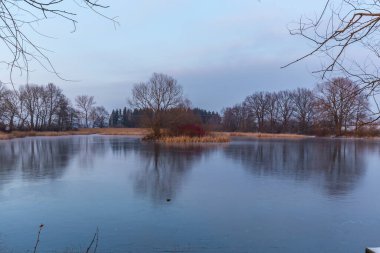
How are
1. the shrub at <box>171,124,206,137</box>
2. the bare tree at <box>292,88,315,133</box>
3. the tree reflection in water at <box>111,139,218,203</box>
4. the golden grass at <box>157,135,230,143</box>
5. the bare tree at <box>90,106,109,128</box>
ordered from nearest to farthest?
Result: the tree reflection in water at <box>111,139,218,203</box>, the golden grass at <box>157,135,230,143</box>, the shrub at <box>171,124,206,137</box>, the bare tree at <box>292,88,315,133</box>, the bare tree at <box>90,106,109,128</box>

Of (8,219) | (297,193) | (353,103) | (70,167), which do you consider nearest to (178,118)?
(70,167)

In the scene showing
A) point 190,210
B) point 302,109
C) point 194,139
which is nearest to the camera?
point 190,210

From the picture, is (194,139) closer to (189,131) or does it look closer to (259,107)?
(189,131)

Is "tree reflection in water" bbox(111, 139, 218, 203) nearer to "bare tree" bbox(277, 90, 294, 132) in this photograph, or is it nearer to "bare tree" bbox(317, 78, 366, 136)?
"bare tree" bbox(317, 78, 366, 136)

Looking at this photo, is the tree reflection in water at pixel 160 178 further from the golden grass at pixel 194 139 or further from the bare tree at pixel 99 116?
the bare tree at pixel 99 116

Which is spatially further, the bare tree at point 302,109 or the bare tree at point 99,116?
the bare tree at point 99,116

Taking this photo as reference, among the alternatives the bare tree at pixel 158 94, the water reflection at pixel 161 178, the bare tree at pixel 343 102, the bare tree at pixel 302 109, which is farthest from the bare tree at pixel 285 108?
the bare tree at pixel 343 102

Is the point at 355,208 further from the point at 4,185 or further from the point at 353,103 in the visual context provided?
the point at 4,185

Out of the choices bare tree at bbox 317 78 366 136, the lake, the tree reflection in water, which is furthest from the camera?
the tree reflection in water

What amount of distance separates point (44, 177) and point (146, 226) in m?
5.07

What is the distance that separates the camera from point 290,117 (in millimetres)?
50156

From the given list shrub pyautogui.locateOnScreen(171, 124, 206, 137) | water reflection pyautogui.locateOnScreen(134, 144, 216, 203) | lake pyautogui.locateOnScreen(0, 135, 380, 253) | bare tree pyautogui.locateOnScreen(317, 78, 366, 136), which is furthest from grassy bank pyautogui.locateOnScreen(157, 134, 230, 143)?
bare tree pyautogui.locateOnScreen(317, 78, 366, 136)

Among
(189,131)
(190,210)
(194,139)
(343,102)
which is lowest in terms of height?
(190,210)

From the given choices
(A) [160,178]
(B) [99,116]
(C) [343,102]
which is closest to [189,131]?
(A) [160,178]
